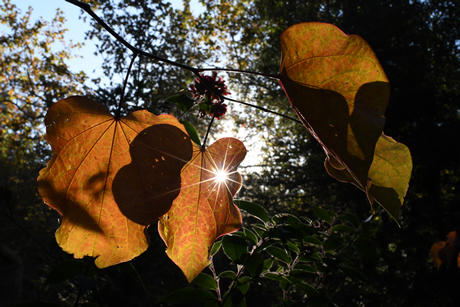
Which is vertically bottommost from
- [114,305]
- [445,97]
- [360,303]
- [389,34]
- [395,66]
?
[360,303]

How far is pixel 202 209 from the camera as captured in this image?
530 mm

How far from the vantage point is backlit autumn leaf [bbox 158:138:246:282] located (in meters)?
0.51

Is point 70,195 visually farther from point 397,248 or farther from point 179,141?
point 397,248

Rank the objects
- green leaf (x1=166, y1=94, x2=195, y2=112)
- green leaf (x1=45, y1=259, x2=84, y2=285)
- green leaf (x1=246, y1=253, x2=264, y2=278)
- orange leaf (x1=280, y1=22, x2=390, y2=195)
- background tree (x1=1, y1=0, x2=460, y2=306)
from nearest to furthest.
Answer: orange leaf (x1=280, y1=22, x2=390, y2=195)
green leaf (x1=45, y1=259, x2=84, y2=285)
green leaf (x1=246, y1=253, x2=264, y2=278)
green leaf (x1=166, y1=94, x2=195, y2=112)
background tree (x1=1, y1=0, x2=460, y2=306)

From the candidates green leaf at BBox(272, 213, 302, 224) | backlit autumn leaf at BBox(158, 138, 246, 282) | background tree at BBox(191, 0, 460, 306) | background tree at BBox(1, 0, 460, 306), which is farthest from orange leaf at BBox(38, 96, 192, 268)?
background tree at BBox(191, 0, 460, 306)

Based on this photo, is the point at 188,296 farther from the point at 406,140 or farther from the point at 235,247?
the point at 406,140

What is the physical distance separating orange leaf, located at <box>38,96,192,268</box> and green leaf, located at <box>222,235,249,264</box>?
11.5 inches

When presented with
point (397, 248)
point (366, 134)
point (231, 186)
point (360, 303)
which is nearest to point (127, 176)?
point (231, 186)

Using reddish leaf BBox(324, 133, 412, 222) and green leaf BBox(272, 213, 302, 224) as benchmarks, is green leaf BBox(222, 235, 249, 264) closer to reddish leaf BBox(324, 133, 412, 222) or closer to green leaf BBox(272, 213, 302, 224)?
green leaf BBox(272, 213, 302, 224)

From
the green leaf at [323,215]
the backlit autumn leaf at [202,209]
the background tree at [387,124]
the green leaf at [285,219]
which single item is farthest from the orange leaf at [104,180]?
the background tree at [387,124]

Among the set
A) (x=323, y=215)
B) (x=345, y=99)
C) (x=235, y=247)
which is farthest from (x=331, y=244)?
(x=345, y=99)

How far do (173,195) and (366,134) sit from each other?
28 cm

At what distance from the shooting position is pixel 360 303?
4.03 m

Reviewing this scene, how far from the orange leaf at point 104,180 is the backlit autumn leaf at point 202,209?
0.23 feet
